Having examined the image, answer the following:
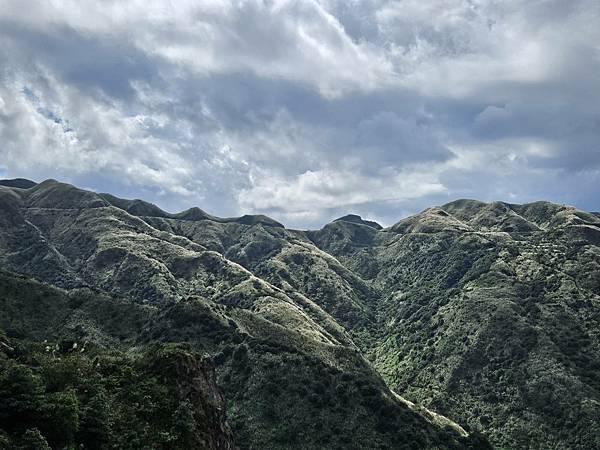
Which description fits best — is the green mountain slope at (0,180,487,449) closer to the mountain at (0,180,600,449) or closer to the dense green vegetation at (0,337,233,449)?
the dense green vegetation at (0,337,233,449)

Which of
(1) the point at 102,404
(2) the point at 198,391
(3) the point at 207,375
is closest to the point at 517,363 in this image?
(3) the point at 207,375

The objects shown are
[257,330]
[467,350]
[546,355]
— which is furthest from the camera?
[467,350]

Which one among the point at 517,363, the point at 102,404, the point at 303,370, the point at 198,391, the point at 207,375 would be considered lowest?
the point at 303,370

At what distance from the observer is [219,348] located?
349 ft

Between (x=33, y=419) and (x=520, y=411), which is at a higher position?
(x=33, y=419)

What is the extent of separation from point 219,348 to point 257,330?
977 inches

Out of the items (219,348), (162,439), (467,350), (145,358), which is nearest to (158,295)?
(219,348)

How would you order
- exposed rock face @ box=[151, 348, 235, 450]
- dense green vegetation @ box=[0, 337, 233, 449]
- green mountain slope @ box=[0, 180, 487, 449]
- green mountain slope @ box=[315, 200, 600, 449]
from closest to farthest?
1. dense green vegetation @ box=[0, 337, 233, 449]
2. green mountain slope @ box=[0, 180, 487, 449]
3. exposed rock face @ box=[151, 348, 235, 450]
4. green mountain slope @ box=[315, 200, 600, 449]

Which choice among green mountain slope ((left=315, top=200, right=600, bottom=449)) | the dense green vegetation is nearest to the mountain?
the dense green vegetation

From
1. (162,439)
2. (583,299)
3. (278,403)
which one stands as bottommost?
Result: (278,403)

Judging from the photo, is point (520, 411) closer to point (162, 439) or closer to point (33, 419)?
point (162, 439)

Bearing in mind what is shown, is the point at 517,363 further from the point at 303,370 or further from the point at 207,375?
the point at 207,375

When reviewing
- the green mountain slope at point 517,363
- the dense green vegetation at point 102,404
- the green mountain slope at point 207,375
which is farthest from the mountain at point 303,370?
the green mountain slope at point 517,363

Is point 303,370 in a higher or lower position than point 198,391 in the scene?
lower
